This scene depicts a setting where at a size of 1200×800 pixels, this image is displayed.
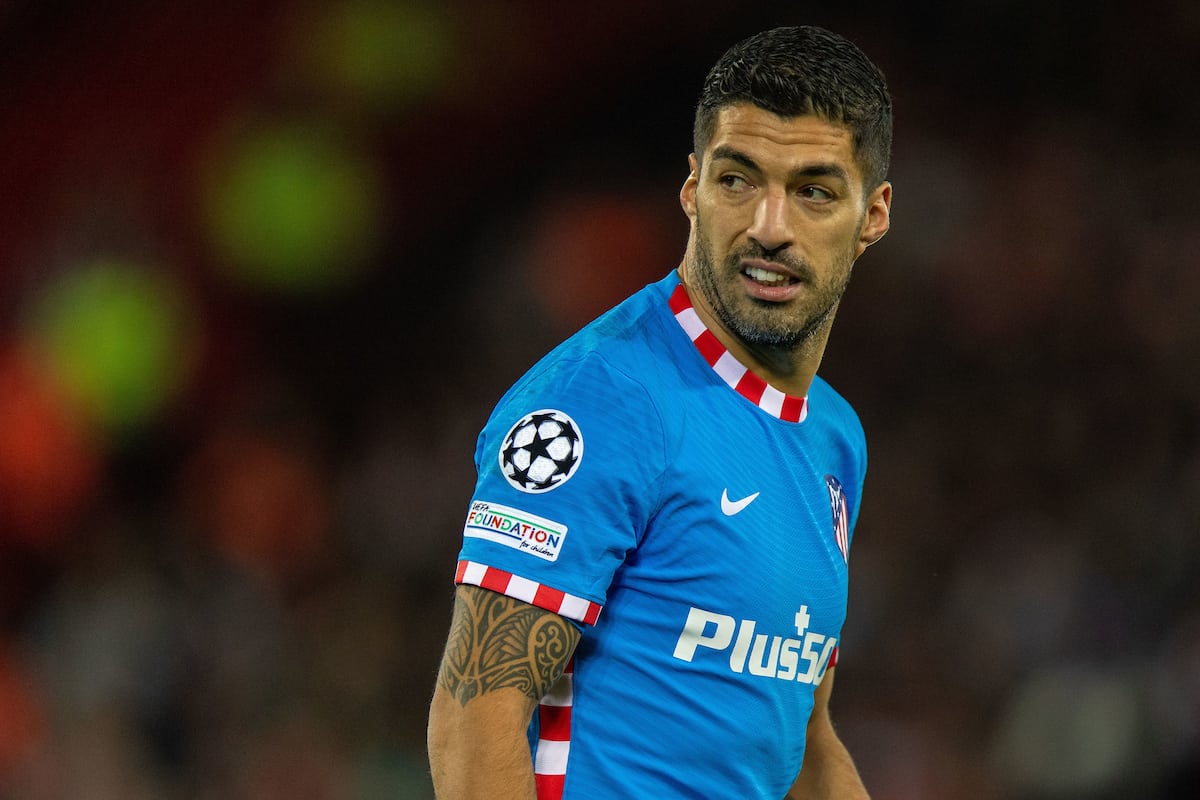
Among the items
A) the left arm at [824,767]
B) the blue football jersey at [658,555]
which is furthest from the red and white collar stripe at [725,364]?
the left arm at [824,767]

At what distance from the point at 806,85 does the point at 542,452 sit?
76cm

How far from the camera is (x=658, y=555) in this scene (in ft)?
7.02

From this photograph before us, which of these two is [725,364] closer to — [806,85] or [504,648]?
[806,85]

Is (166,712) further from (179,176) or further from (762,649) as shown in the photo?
(762,649)

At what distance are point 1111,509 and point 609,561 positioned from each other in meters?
4.85

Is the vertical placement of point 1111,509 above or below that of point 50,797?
above

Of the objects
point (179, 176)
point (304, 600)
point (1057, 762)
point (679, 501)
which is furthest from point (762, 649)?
point (179, 176)

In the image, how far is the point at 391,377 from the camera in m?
8.00

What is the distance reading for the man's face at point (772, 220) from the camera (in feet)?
7.48

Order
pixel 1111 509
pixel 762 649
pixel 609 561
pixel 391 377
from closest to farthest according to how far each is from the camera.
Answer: pixel 609 561, pixel 762 649, pixel 1111 509, pixel 391 377

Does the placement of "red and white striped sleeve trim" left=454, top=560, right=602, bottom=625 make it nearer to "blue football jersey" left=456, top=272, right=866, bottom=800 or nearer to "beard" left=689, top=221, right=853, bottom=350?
"blue football jersey" left=456, top=272, right=866, bottom=800

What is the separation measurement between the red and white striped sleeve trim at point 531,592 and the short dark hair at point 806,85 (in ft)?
2.76

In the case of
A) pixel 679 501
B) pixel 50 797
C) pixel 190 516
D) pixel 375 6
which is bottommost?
pixel 50 797

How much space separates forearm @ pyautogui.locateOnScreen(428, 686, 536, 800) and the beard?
78cm
